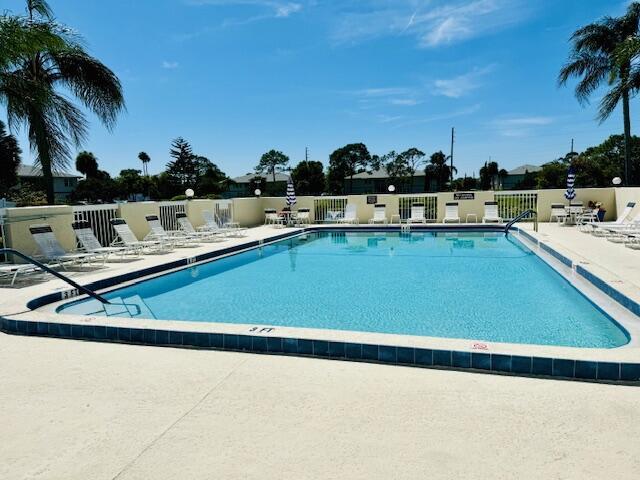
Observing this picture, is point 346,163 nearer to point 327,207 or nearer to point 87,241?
point 327,207

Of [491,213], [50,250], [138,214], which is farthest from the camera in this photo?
[491,213]

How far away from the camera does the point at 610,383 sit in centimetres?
304

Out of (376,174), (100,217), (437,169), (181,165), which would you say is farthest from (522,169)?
(100,217)

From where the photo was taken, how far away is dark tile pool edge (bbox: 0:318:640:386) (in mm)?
3111

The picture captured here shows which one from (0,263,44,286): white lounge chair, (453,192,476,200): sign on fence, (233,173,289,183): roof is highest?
(233,173,289,183): roof

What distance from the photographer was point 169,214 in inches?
513

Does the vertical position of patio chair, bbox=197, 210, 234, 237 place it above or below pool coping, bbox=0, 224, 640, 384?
above

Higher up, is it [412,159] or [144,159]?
[144,159]

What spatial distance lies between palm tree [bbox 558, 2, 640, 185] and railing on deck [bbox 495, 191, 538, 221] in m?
4.70

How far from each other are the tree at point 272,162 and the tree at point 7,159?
47688 millimetres

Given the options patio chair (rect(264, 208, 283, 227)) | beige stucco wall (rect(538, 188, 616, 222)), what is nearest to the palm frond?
patio chair (rect(264, 208, 283, 227))

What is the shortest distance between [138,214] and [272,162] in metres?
62.6

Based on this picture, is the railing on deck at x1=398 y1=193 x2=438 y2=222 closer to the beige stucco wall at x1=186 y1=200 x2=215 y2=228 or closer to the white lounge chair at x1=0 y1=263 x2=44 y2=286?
the beige stucco wall at x1=186 y1=200 x2=215 y2=228

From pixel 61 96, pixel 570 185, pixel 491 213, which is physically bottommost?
pixel 491 213
